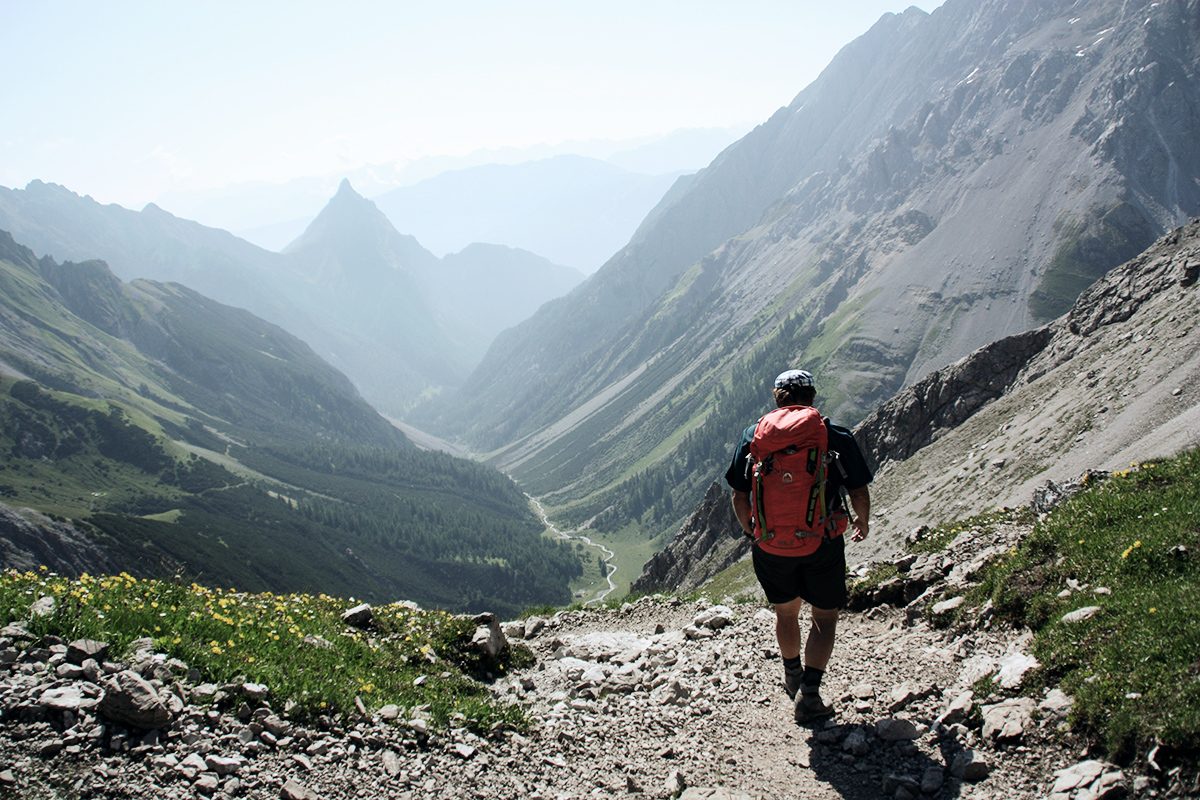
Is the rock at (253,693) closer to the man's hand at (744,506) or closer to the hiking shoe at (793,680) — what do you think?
the man's hand at (744,506)

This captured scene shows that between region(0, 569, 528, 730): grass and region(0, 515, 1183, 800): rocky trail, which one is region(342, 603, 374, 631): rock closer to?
region(0, 569, 528, 730): grass

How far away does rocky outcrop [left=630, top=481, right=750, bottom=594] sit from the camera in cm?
8294

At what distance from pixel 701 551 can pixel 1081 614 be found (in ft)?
277

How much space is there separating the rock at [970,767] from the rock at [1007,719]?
0.40 metres

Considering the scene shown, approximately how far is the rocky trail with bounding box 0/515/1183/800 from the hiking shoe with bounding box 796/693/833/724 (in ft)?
0.51

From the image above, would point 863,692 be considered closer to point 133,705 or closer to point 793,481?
point 793,481

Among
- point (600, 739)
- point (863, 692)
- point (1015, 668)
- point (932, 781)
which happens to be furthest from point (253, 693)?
point (1015, 668)

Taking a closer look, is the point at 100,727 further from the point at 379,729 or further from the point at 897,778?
the point at 897,778

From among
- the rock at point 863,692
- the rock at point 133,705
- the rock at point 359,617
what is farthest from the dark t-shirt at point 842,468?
the rock at point 359,617

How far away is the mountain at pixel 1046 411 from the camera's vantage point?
42.1 meters

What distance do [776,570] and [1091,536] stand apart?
5.71 metres

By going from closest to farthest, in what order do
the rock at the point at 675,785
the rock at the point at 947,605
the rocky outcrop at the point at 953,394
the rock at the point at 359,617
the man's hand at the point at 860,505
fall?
the rock at the point at 675,785 → the man's hand at the point at 860,505 → the rock at the point at 947,605 → the rock at the point at 359,617 → the rocky outcrop at the point at 953,394

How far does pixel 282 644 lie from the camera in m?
11.9

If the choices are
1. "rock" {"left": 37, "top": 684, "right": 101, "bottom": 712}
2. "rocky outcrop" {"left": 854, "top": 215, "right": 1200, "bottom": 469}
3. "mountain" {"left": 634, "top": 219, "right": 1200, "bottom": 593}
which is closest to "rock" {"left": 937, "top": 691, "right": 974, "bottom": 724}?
"rock" {"left": 37, "top": 684, "right": 101, "bottom": 712}
